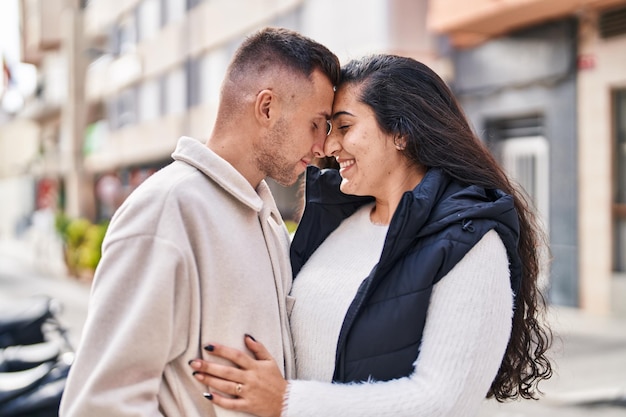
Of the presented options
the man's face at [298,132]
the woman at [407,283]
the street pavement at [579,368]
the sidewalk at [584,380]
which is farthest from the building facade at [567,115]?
the man's face at [298,132]

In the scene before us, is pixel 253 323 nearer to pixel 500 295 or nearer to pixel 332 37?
pixel 500 295

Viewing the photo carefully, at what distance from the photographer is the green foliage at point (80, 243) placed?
18.4m

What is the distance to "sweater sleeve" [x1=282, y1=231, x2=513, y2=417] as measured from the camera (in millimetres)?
2014

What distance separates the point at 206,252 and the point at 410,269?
568 mm

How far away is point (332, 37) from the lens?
1507 cm

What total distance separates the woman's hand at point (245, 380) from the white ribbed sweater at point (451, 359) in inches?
2.5

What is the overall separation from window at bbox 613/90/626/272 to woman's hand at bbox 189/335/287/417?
10452mm

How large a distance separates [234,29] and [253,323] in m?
19.3

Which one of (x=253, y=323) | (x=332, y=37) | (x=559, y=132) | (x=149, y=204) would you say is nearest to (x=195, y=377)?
(x=253, y=323)

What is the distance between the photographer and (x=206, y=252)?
1.91 meters

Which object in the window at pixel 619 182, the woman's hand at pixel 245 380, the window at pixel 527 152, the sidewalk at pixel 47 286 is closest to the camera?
the woman's hand at pixel 245 380

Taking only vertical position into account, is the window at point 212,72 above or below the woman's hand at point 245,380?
above

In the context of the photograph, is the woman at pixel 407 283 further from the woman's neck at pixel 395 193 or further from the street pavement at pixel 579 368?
the street pavement at pixel 579 368

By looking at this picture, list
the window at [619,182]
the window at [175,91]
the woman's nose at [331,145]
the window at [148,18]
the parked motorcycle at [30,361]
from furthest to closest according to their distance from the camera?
the window at [148,18], the window at [175,91], the window at [619,182], the parked motorcycle at [30,361], the woman's nose at [331,145]
